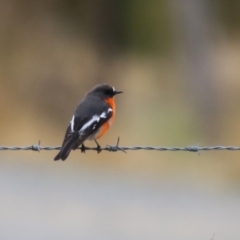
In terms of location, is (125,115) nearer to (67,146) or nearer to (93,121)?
(93,121)

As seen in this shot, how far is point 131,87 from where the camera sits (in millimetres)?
17281

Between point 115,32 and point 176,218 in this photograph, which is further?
point 115,32

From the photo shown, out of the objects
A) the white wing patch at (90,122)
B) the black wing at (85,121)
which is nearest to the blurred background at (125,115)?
the black wing at (85,121)

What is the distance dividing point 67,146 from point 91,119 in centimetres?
58

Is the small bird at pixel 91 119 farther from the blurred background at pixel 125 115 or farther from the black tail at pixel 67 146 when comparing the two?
the blurred background at pixel 125 115

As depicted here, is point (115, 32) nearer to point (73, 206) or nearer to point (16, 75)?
point (16, 75)

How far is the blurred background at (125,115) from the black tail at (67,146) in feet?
14.5

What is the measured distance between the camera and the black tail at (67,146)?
628 cm

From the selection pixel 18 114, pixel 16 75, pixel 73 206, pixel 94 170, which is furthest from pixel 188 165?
pixel 16 75

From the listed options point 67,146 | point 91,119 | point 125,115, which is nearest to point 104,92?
point 91,119

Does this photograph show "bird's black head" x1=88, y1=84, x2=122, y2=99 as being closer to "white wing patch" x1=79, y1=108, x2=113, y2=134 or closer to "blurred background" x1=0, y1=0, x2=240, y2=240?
"white wing patch" x1=79, y1=108, x2=113, y2=134

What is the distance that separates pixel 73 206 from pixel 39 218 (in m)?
0.79

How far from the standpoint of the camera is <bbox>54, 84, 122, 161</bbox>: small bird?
653cm

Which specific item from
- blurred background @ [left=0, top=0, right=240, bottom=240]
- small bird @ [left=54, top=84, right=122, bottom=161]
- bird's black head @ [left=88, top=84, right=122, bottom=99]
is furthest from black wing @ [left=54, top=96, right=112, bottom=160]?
blurred background @ [left=0, top=0, right=240, bottom=240]
